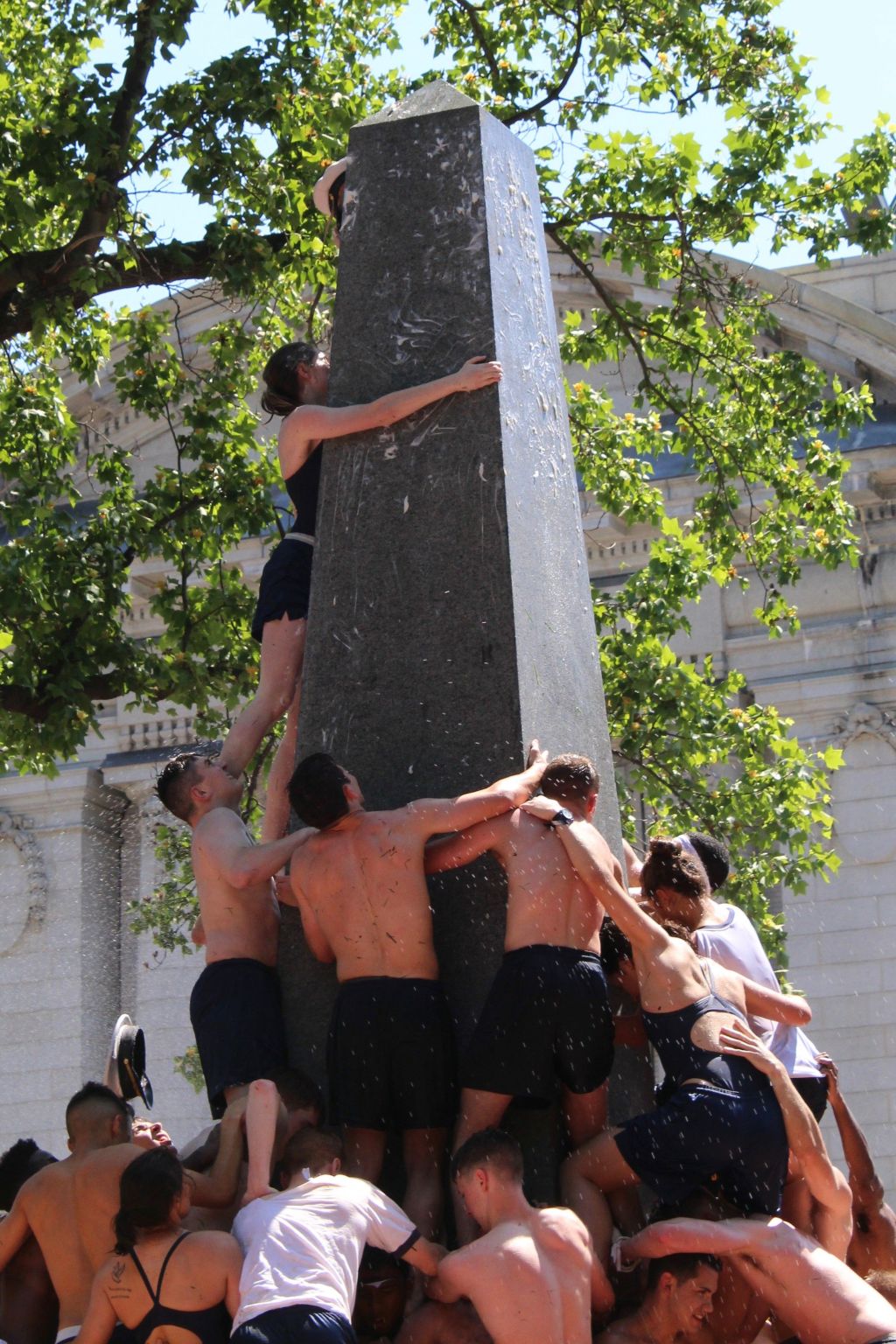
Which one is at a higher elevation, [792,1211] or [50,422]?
[50,422]

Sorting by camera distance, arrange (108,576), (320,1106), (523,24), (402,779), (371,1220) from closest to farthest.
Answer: (371,1220)
(320,1106)
(402,779)
(108,576)
(523,24)

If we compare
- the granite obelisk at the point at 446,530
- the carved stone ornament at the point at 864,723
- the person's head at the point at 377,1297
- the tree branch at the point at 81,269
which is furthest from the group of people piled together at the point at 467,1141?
the carved stone ornament at the point at 864,723

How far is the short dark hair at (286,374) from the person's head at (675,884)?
2.09 meters

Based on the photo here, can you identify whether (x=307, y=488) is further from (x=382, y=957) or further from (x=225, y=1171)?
(x=225, y=1171)

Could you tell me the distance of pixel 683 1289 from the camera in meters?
5.43

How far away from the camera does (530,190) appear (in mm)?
7723

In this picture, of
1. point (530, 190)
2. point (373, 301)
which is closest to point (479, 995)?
point (373, 301)

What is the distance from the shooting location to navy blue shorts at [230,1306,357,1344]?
16.3ft

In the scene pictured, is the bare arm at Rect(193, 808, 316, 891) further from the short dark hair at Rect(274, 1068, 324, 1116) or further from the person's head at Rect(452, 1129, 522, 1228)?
the person's head at Rect(452, 1129, 522, 1228)

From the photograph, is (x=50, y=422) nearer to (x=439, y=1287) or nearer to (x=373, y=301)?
(x=373, y=301)

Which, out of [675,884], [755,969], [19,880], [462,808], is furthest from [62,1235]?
[19,880]

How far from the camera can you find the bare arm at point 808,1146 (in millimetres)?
5777

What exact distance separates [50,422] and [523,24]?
4280 mm

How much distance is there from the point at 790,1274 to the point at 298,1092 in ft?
4.58
